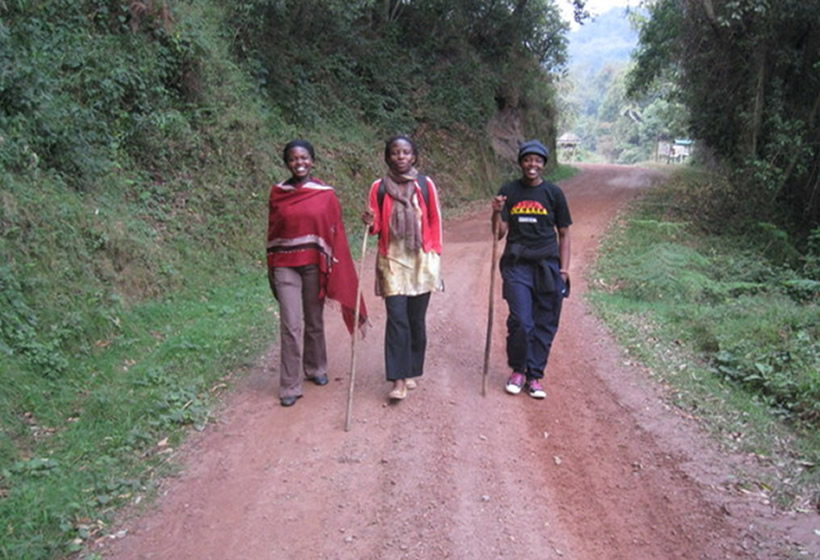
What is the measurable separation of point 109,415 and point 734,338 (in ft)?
19.6

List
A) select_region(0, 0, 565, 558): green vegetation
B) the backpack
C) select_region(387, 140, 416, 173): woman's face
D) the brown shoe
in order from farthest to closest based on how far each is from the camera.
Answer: the brown shoe < the backpack < select_region(387, 140, 416, 173): woman's face < select_region(0, 0, 565, 558): green vegetation

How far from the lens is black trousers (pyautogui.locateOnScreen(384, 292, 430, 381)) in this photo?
510cm

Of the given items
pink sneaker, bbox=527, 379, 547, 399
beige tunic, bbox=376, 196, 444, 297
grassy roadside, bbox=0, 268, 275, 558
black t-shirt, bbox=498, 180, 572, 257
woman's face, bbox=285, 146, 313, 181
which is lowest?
grassy roadside, bbox=0, 268, 275, 558

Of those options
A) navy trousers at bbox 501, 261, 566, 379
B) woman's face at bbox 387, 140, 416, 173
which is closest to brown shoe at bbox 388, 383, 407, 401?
navy trousers at bbox 501, 261, 566, 379

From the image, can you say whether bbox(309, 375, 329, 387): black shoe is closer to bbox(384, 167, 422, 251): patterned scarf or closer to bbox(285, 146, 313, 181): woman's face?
bbox(384, 167, 422, 251): patterned scarf

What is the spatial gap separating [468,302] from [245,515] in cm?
507

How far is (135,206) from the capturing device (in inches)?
346

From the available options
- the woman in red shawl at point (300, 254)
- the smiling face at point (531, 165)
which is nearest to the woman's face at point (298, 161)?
the woman in red shawl at point (300, 254)

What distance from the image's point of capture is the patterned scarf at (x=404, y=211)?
16.4 ft

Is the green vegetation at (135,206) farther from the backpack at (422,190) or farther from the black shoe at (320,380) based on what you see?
the backpack at (422,190)

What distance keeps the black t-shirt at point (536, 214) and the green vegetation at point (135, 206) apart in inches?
114

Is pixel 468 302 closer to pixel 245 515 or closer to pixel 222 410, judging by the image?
pixel 222 410

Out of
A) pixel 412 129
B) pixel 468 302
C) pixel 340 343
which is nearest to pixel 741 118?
pixel 412 129

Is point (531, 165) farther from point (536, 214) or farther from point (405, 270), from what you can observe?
point (405, 270)
